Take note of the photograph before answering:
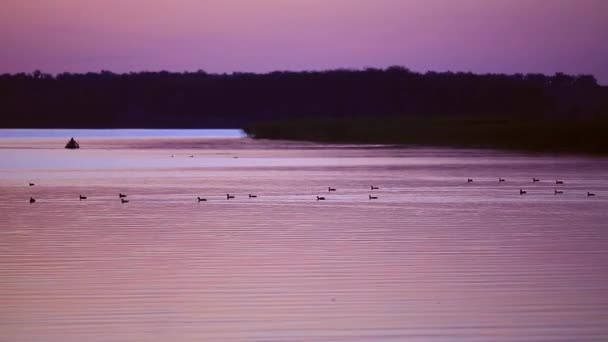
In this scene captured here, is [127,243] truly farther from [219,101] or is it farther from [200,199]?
[219,101]

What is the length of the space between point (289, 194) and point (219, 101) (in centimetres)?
11259

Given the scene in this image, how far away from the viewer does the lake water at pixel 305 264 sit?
9.98 m

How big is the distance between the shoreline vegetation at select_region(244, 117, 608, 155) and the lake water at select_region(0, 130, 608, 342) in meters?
30.9

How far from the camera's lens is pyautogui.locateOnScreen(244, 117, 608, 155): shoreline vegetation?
5941cm

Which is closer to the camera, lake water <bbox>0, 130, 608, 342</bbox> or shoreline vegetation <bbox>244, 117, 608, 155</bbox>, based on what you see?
lake water <bbox>0, 130, 608, 342</bbox>

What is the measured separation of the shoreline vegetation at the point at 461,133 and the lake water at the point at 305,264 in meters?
30.9

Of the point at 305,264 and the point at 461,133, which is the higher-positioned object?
the point at 305,264

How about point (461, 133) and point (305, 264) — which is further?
point (461, 133)

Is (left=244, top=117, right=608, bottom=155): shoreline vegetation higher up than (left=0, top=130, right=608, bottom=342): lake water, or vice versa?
(left=0, top=130, right=608, bottom=342): lake water

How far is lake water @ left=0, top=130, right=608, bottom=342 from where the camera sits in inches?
393

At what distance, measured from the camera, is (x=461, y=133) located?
69.5 m

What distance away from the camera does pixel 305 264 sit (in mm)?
13625

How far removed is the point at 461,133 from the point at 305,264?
5670cm

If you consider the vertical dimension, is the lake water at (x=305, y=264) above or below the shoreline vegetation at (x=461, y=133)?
above
